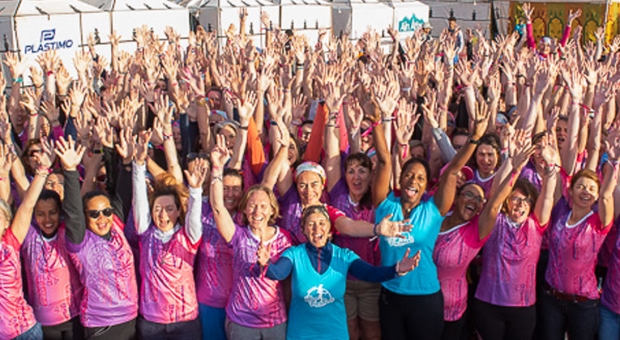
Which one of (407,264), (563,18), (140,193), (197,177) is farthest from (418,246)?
(563,18)

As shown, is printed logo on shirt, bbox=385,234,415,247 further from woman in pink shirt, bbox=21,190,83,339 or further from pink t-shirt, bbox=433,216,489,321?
woman in pink shirt, bbox=21,190,83,339

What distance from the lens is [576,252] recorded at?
3.90 metres

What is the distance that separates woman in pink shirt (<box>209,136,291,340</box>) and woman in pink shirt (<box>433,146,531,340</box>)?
106cm

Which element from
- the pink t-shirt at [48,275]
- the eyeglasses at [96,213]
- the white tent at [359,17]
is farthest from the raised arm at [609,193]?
the white tent at [359,17]

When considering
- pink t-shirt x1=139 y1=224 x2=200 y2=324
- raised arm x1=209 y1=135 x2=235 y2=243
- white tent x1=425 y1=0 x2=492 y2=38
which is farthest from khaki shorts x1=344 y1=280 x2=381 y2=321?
white tent x1=425 y1=0 x2=492 y2=38

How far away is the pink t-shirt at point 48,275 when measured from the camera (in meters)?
3.77

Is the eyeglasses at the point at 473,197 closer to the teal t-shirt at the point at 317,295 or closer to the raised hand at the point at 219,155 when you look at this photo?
the teal t-shirt at the point at 317,295

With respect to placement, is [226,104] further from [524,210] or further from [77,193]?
[524,210]

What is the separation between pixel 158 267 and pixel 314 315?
3.27ft

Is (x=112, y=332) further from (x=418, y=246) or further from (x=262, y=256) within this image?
(x=418, y=246)

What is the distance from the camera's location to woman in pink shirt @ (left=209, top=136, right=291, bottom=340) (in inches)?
147

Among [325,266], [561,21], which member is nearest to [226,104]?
[325,266]

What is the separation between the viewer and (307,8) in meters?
14.2

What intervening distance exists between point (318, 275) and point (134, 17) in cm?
931
